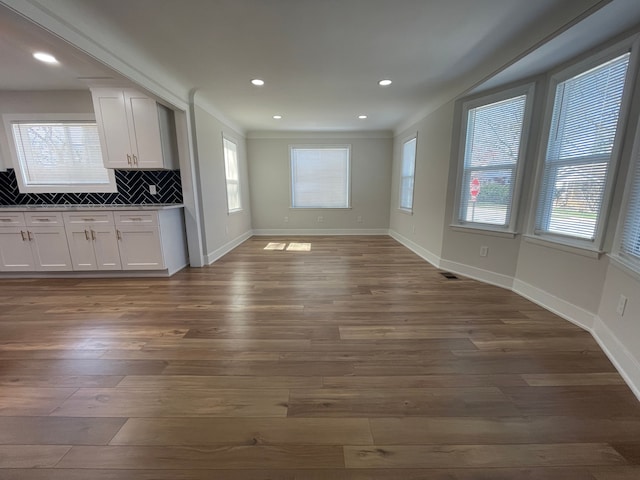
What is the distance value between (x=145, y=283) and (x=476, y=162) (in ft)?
15.0

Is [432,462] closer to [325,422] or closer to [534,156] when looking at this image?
[325,422]

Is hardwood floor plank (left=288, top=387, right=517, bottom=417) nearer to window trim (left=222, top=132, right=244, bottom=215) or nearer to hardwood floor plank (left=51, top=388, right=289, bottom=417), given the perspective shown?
hardwood floor plank (left=51, top=388, right=289, bottom=417)

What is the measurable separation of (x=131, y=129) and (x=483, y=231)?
191 inches

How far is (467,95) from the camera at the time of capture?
Answer: 3252mm

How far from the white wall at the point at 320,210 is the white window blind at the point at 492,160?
3.03m

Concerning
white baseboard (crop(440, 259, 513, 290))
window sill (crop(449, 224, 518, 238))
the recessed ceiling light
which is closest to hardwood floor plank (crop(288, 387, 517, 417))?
white baseboard (crop(440, 259, 513, 290))

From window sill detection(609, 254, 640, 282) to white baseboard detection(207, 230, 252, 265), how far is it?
15.2 feet

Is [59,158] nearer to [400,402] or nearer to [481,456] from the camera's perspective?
[400,402]

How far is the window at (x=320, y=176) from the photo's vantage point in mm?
6285

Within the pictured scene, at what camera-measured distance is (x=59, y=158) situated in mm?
3814

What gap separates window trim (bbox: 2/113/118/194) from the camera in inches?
144

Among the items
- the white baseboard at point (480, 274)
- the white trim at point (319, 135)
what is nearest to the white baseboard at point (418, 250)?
the white baseboard at point (480, 274)

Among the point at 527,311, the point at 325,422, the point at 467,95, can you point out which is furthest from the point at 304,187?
the point at 325,422

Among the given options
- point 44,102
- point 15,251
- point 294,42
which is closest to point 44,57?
point 44,102
